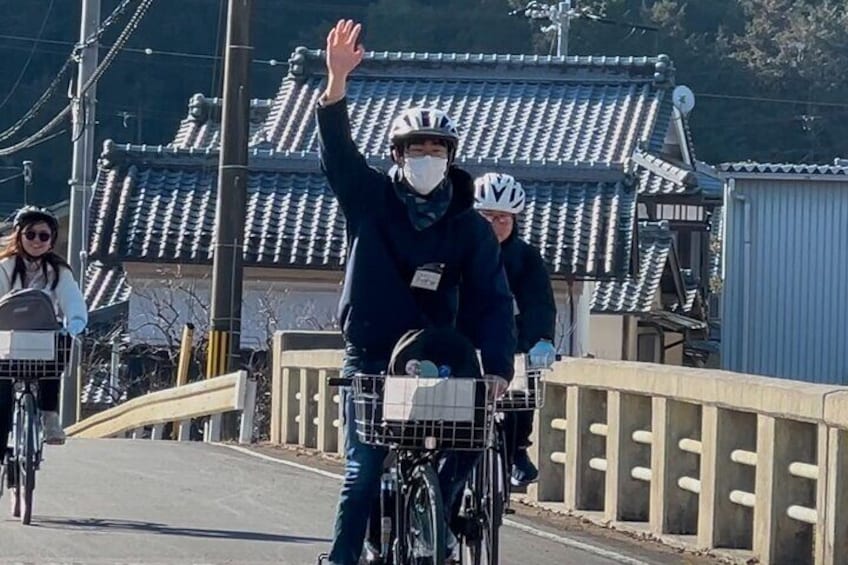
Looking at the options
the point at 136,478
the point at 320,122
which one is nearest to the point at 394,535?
the point at 320,122

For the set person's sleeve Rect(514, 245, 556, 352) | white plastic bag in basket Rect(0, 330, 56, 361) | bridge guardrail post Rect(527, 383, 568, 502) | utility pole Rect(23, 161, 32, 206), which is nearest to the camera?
person's sleeve Rect(514, 245, 556, 352)

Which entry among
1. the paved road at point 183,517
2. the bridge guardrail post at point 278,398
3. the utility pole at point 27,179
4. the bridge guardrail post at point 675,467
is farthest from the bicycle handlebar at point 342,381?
the utility pole at point 27,179

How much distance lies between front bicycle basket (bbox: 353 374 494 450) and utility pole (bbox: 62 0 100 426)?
720 inches

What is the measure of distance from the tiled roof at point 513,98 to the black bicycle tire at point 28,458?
20.6 meters

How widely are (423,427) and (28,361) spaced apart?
4.08 metres

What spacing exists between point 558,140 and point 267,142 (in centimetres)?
501

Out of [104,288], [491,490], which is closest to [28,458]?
[491,490]

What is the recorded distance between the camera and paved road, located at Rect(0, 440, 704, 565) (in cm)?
903

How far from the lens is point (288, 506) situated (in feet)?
37.5

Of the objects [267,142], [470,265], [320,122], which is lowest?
[470,265]

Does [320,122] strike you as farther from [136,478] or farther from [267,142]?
[267,142]

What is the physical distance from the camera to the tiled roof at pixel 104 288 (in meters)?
30.4

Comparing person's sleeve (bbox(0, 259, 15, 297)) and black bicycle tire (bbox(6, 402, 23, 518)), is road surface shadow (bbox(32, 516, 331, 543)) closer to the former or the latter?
black bicycle tire (bbox(6, 402, 23, 518))

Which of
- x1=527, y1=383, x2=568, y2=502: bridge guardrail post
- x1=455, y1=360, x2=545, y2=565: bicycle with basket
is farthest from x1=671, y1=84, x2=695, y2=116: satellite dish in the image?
x1=455, y1=360, x2=545, y2=565: bicycle with basket
